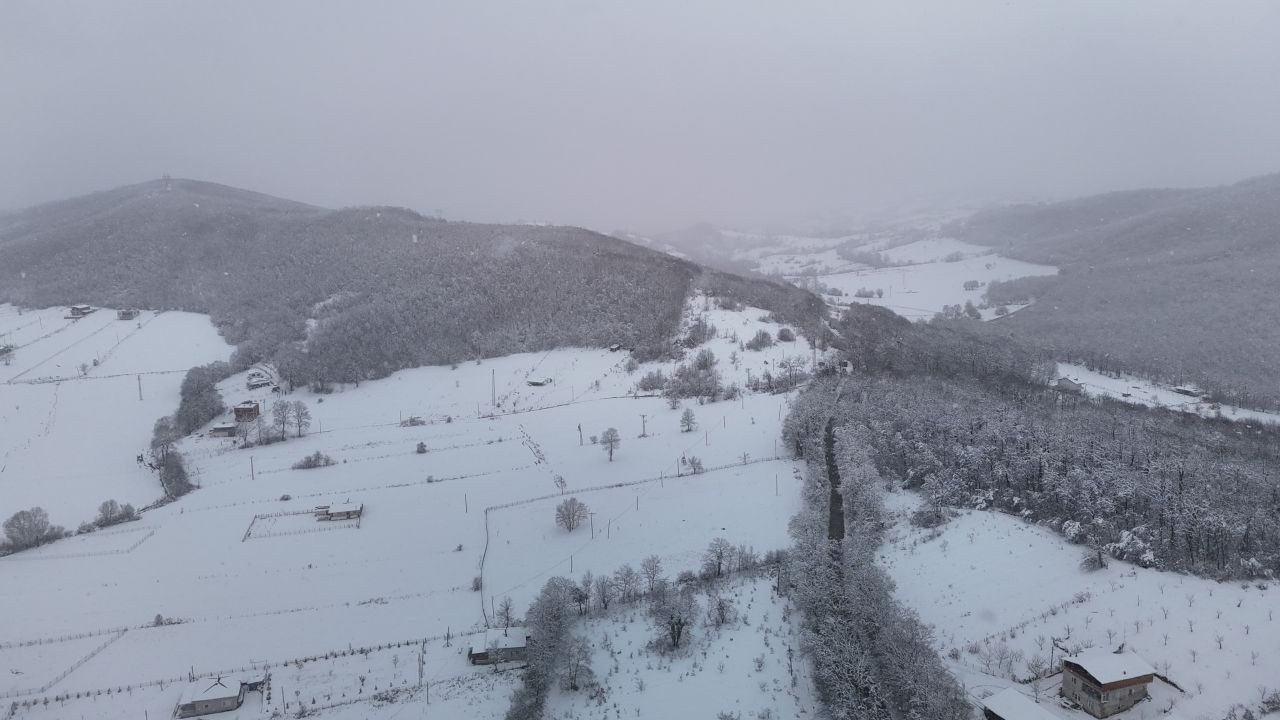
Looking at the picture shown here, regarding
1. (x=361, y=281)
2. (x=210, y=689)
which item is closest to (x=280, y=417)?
(x=210, y=689)

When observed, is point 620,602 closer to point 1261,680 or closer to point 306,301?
point 1261,680

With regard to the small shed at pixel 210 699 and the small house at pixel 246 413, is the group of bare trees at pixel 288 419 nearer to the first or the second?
the small house at pixel 246 413

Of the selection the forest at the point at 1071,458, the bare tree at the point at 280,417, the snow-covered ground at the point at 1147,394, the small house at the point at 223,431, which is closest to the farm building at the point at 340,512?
the bare tree at the point at 280,417

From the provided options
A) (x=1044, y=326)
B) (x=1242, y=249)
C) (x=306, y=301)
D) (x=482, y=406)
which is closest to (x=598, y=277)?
(x=482, y=406)

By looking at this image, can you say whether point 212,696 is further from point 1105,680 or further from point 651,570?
point 1105,680

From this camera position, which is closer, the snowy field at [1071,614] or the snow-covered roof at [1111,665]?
the snow-covered roof at [1111,665]

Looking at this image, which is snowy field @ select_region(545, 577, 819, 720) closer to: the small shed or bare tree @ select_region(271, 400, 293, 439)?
the small shed
